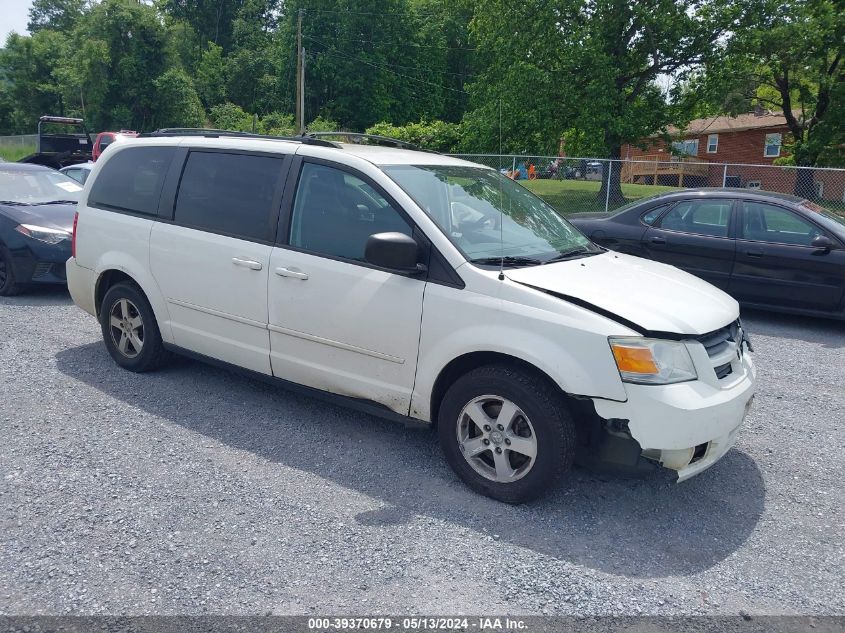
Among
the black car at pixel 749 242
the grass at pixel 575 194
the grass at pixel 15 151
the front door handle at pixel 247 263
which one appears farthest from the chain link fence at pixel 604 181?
the grass at pixel 15 151

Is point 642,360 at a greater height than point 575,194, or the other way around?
point 575,194

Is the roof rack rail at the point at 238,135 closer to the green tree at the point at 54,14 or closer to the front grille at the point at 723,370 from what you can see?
the front grille at the point at 723,370

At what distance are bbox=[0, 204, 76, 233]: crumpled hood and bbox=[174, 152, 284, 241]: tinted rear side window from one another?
3.98 meters

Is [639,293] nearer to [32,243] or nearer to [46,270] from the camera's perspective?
[46,270]

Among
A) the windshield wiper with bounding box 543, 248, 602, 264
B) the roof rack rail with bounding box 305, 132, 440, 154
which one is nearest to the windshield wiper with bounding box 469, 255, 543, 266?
the windshield wiper with bounding box 543, 248, 602, 264

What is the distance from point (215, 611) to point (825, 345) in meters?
6.76

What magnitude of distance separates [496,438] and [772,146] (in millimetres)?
44535

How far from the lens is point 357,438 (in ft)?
15.2

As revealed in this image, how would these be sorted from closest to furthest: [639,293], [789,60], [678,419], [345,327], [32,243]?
[678,419]
[639,293]
[345,327]
[32,243]
[789,60]

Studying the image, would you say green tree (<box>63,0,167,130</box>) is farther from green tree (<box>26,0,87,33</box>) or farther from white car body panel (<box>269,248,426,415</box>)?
white car body panel (<box>269,248,426,415</box>)

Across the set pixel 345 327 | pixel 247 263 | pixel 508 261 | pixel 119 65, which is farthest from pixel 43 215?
pixel 119 65

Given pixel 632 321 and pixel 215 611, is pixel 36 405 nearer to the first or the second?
pixel 215 611

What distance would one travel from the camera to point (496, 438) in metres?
3.76

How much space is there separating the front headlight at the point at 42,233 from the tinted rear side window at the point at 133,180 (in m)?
2.82
